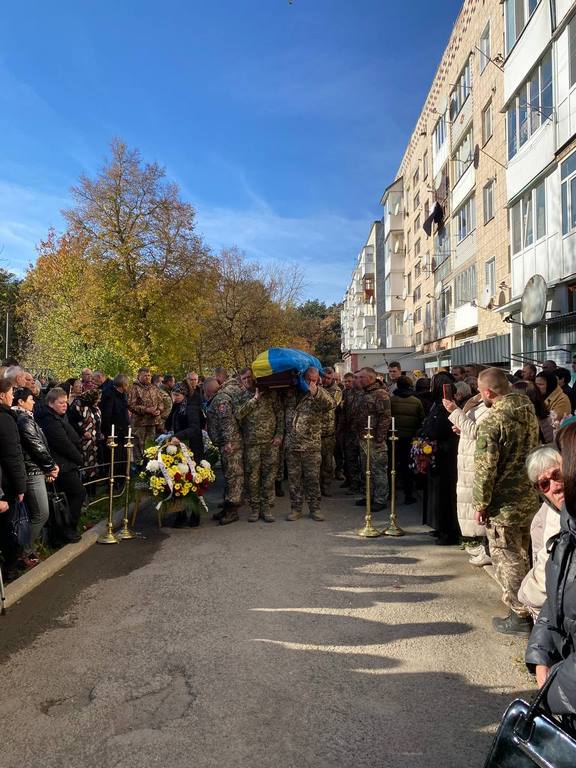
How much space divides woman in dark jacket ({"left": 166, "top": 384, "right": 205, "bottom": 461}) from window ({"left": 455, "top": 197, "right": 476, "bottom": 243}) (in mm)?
20852

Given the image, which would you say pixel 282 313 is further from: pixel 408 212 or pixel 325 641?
pixel 325 641

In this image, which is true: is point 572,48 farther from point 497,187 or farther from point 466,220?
point 466,220

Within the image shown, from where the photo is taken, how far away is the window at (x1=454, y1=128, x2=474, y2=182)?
27486 millimetres

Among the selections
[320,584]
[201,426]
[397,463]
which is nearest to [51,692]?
[320,584]

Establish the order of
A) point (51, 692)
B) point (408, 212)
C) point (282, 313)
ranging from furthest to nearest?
point (408, 212) → point (282, 313) → point (51, 692)

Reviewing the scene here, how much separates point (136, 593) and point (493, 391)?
3823mm

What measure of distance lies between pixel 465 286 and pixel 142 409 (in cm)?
2171

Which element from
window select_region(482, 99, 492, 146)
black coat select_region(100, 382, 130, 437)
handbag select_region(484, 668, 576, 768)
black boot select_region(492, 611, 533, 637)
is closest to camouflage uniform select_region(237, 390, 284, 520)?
black coat select_region(100, 382, 130, 437)

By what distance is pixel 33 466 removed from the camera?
6371 millimetres

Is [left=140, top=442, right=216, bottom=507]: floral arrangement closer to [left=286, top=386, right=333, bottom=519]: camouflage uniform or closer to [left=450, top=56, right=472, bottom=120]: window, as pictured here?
[left=286, top=386, right=333, bottom=519]: camouflage uniform

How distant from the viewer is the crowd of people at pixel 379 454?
10.2 feet

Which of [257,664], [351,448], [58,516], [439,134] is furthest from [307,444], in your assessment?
[439,134]

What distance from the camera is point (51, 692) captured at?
402 centimetres

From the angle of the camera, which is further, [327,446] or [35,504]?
[327,446]
